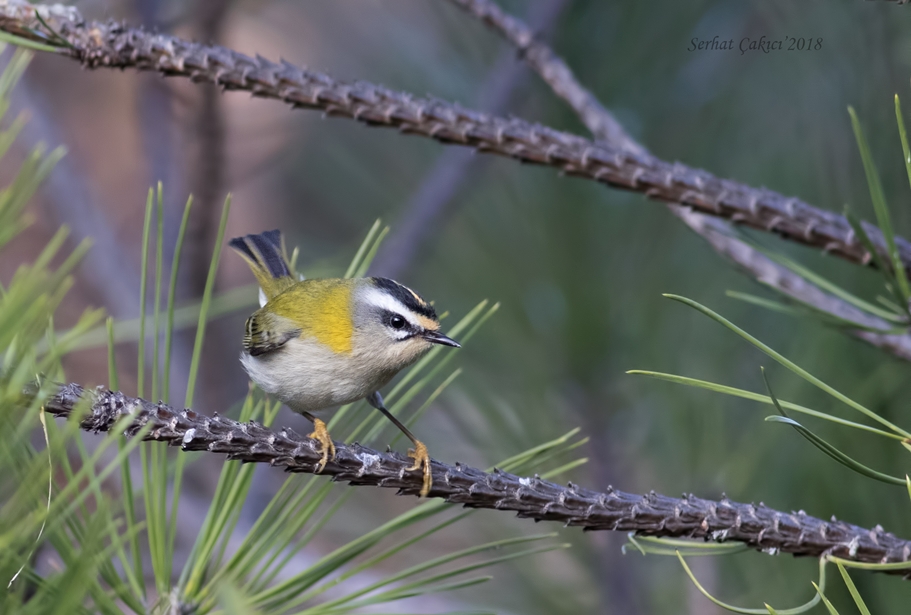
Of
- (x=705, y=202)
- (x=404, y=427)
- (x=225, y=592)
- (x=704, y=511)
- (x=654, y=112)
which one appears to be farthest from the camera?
(x=654, y=112)

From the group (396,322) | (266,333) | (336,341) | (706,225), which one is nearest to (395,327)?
(396,322)

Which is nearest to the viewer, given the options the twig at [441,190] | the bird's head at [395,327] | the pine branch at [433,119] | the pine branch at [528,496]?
the pine branch at [528,496]

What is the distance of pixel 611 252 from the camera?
1.97 metres

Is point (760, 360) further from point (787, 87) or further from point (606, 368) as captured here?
point (787, 87)

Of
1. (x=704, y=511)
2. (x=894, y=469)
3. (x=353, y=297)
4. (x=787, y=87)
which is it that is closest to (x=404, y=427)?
(x=704, y=511)

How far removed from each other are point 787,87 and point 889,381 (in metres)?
0.78

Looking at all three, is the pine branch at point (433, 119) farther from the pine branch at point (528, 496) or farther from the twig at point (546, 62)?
the pine branch at point (528, 496)

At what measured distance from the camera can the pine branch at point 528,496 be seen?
776mm

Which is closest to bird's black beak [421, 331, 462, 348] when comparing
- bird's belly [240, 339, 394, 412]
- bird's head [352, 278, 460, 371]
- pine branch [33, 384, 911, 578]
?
bird's head [352, 278, 460, 371]

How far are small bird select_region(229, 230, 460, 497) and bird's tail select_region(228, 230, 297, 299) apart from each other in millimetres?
309

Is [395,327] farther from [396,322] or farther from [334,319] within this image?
[334,319]

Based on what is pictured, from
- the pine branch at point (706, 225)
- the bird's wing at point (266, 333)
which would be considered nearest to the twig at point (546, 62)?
the pine branch at point (706, 225)

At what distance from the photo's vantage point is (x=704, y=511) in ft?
2.70

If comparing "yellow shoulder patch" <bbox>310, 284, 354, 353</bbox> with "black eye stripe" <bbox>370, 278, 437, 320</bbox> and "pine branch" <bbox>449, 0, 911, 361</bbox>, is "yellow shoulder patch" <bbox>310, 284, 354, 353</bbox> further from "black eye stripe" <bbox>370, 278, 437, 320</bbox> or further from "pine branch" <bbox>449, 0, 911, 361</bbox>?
"pine branch" <bbox>449, 0, 911, 361</bbox>
